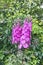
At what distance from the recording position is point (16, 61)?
353 cm

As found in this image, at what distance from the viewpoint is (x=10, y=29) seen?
3783 mm

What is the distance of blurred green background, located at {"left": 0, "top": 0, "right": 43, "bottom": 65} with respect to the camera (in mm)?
3616

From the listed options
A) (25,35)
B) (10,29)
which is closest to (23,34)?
(25,35)

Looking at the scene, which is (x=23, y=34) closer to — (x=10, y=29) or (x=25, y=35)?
(x=25, y=35)

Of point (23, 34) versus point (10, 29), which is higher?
point (23, 34)

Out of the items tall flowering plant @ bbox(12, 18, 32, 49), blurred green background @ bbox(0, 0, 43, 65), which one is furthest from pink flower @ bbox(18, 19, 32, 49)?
blurred green background @ bbox(0, 0, 43, 65)

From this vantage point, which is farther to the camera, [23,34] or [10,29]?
[10,29]

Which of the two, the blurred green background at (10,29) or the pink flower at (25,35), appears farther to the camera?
the blurred green background at (10,29)

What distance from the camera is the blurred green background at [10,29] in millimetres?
3616

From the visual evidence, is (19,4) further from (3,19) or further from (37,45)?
(37,45)

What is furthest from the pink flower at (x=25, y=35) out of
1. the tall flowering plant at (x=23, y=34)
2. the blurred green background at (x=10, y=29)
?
the blurred green background at (x=10, y=29)

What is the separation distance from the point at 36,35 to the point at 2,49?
0.53 m

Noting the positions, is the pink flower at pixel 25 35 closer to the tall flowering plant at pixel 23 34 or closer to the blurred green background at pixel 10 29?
the tall flowering plant at pixel 23 34

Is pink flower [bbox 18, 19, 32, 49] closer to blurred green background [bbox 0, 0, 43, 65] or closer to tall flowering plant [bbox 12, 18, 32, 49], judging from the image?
tall flowering plant [bbox 12, 18, 32, 49]
